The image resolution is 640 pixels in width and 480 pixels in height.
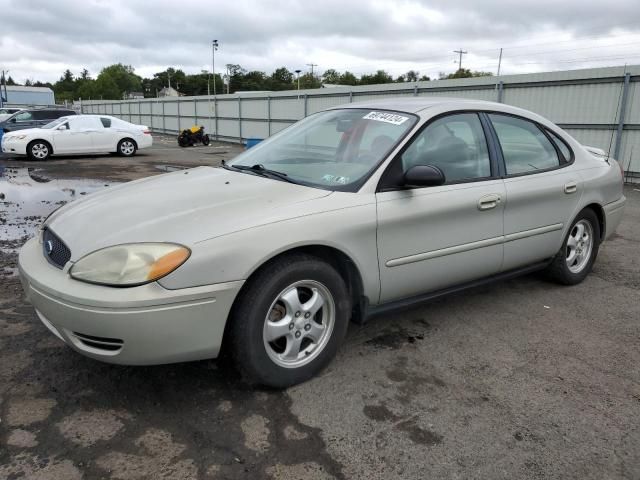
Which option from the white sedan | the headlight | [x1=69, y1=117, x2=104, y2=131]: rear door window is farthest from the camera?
[x1=69, y1=117, x2=104, y2=131]: rear door window

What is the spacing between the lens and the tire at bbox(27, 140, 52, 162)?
1576 cm

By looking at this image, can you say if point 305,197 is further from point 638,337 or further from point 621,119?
point 621,119

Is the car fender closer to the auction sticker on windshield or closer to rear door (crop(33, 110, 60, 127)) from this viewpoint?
the auction sticker on windshield

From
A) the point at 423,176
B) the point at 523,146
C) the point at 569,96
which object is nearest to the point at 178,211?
the point at 423,176

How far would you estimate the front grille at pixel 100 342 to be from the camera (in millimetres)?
2459

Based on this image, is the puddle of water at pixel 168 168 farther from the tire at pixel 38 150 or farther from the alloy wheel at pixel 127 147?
the tire at pixel 38 150

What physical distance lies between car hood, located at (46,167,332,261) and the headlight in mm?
48

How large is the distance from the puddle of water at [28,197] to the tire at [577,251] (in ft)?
17.9

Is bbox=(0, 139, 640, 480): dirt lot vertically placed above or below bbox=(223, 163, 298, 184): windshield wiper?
below

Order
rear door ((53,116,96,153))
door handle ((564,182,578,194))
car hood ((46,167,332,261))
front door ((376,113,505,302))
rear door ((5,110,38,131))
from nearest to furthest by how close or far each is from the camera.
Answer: car hood ((46,167,332,261))
front door ((376,113,505,302))
door handle ((564,182,578,194))
rear door ((53,116,96,153))
rear door ((5,110,38,131))

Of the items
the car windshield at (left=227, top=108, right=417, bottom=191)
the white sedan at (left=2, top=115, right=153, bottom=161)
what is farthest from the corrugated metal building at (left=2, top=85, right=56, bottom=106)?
the car windshield at (left=227, top=108, right=417, bottom=191)

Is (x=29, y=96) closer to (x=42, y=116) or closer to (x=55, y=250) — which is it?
(x=42, y=116)

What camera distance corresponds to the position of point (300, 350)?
2949 mm

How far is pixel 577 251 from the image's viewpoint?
4.64 m
